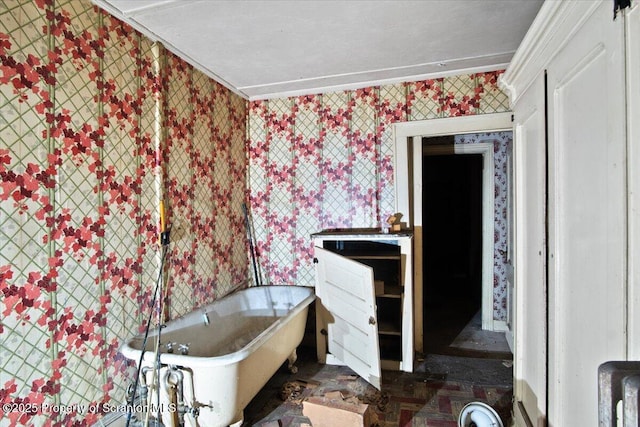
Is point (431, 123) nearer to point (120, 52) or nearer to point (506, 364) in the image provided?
point (506, 364)

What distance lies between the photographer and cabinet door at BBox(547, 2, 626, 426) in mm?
941

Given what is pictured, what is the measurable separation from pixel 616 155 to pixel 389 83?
237 cm

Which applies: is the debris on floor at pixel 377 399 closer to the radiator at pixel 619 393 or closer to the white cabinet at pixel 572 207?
the white cabinet at pixel 572 207

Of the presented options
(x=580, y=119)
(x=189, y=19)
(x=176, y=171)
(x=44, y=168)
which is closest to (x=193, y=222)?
(x=176, y=171)

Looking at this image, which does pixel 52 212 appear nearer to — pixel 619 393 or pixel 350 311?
pixel 350 311

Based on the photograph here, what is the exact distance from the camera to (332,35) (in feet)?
7.16

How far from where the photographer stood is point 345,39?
224 cm

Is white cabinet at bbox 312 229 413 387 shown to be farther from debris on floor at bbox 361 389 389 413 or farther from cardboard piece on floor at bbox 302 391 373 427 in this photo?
cardboard piece on floor at bbox 302 391 373 427

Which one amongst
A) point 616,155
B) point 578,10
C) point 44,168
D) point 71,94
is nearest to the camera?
point 616,155

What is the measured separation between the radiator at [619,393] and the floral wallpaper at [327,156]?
2.48m

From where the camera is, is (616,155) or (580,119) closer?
(616,155)

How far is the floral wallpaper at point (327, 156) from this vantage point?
2.97 m

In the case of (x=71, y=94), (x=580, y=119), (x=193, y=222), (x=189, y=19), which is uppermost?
(x=189, y=19)

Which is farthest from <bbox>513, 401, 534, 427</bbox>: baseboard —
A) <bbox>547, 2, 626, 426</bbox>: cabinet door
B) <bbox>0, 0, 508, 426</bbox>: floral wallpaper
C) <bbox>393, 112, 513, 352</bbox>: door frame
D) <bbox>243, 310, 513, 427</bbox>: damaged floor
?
<bbox>0, 0, 508, 426</bbox>: floral wallpaper
